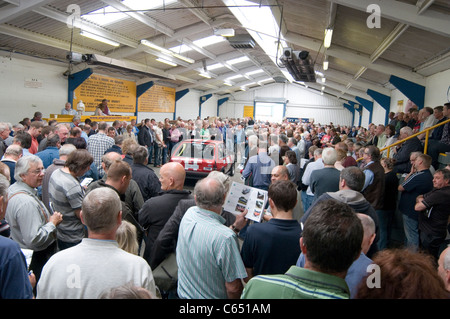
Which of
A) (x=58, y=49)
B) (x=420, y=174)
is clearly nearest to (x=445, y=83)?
(x=420, y=174)

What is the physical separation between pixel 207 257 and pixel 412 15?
5790 mm

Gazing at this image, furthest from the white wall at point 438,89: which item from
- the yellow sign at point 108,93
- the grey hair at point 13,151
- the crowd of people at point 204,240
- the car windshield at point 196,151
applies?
the yellow sign at point 108,93

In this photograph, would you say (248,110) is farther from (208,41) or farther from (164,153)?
(164,153)

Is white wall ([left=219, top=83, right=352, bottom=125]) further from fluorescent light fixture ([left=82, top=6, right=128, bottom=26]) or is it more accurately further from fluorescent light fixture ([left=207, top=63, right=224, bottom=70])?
fluorescent light fixture ([left=82, top=6, right=128, bottom=26])

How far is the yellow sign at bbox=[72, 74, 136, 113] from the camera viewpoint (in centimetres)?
1319

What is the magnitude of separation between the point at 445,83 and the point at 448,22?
10.4ft

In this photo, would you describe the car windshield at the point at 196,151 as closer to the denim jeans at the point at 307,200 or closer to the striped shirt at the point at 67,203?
the denim jeans at the point at 307,200

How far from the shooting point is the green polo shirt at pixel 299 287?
1.27 meters

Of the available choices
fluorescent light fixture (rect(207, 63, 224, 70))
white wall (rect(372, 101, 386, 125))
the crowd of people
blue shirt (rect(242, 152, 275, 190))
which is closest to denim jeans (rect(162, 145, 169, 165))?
blue shirt (rect(242, 152, 275, 190))

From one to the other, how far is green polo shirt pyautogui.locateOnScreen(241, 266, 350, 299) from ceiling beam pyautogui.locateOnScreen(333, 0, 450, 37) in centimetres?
551

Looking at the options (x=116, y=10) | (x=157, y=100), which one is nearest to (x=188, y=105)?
(x=157, y=100)

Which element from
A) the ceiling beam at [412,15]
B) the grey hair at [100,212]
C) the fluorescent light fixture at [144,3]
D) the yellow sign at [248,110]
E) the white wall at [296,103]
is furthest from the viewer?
the yellow sign at [248,110]

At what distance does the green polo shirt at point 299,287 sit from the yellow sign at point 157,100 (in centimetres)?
1731
